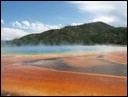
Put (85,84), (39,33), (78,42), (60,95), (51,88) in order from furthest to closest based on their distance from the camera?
(39,33) → (78,42) → (85,84) → (51,88) → (60,95)

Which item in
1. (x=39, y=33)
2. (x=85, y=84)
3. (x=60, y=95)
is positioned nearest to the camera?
(x=60, y=95)

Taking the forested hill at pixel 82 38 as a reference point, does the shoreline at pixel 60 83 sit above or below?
below

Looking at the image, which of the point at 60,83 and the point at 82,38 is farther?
the point at 82,38

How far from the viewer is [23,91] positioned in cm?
851

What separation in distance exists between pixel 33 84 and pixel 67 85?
105 cm

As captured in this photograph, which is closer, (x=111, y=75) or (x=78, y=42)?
(x=111, y=75)

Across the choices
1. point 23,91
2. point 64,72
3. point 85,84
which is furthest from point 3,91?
point 64,72

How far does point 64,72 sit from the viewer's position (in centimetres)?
1194

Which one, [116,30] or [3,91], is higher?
[116,30]

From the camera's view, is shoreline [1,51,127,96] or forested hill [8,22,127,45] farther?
forested hill [8,22,127,45]

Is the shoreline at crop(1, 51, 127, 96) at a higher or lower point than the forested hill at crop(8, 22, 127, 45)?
lower

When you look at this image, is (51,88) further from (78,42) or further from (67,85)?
(78,42)

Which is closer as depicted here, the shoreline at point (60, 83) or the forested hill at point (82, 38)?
the shoreline at point (60, 83)

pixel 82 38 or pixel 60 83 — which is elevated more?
pixel 82 38
